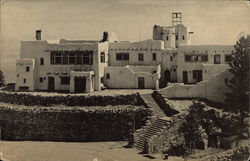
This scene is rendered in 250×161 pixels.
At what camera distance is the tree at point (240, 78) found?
90.1 feet

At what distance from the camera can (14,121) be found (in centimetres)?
3206

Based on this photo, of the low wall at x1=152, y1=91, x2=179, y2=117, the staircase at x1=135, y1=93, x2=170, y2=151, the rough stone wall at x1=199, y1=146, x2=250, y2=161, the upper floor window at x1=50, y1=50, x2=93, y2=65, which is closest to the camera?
the rough stone wall at x1=199, y1=146, x2=250, y2=161

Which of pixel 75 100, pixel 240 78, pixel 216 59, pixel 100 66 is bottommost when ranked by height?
pixel 75 100

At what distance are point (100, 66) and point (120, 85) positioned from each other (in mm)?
2420

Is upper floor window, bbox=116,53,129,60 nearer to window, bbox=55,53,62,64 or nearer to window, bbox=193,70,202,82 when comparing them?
window, bbox=55,53,62,64

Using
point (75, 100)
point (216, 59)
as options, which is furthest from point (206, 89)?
point (75, 100)

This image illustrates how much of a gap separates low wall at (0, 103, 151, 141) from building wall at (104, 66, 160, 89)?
17.1 ft

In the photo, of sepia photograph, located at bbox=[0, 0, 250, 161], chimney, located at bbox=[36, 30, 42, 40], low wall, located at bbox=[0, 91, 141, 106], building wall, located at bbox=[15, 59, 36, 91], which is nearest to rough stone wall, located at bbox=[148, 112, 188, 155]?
sepia photograph, located at bbox=[0, 0, 250, 161]

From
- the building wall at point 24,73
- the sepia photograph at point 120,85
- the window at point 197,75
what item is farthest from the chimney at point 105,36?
the window at point 197,75

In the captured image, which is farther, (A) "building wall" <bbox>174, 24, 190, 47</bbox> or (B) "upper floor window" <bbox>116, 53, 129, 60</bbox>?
(A) "building wall" <bbox>174, 24, 190, 47</bbox>

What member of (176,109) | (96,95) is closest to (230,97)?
(176,109)

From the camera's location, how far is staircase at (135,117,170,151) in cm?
2714

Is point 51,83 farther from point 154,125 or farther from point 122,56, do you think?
point 154,125

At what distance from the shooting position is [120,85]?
120 ft
